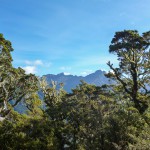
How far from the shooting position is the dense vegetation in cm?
2924

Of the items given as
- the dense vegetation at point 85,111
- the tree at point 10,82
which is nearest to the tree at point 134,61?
the dense vegetation at point 85,111

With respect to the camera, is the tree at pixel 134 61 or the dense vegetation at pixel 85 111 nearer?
the dense vegetation at pixel 85 111

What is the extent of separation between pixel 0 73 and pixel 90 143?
17812 millimetres

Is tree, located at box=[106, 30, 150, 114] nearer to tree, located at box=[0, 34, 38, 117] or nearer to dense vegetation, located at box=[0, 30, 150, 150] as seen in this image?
dense vegetation, located at box=[0, 30, 150, 150]

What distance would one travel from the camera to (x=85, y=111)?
119 ft

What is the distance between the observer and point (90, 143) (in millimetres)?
30953

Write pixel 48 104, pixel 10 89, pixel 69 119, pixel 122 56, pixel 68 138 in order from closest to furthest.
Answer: pixel 68 138, pixel 69 119, pixel 122 56, pixel 10 89, pixel 48 104

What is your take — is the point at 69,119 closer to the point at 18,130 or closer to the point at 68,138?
the point at 68,138

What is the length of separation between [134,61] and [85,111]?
1214 centimetres

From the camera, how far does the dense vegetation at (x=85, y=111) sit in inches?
1151

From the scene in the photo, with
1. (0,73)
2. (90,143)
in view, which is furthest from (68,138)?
(0,73)

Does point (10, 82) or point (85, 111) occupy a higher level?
point (10, 82)

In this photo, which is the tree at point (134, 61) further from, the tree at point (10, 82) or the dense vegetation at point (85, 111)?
the tree at point (10, 82)

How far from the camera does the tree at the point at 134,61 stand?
41.4 meters
